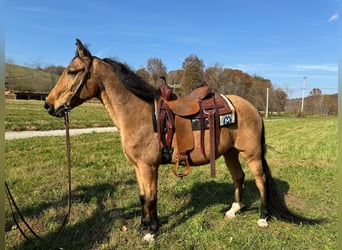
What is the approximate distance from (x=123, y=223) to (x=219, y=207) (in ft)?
5.06

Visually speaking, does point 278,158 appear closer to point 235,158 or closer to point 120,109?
point 235,158

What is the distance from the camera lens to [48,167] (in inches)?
251

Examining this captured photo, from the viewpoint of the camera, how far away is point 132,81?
350 cm

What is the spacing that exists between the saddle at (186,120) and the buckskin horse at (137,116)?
0.05m

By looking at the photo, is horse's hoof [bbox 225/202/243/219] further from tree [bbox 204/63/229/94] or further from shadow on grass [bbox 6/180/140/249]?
tree [bbox 204/63/229/94]

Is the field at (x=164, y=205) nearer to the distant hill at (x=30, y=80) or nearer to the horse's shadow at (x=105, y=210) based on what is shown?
the horse's shadow at (x=105, y=210)

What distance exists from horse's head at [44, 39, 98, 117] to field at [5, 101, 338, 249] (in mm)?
1584

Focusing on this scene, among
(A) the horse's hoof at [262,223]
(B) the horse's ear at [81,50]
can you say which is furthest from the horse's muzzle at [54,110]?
(A) the horse's hoof at [262,223]

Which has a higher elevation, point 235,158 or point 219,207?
point 235,158

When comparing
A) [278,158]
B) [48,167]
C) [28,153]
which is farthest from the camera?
[278,158]

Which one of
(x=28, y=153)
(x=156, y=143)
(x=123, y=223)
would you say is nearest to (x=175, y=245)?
(x=123, y=223)

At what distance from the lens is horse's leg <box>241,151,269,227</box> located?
3.94 metres

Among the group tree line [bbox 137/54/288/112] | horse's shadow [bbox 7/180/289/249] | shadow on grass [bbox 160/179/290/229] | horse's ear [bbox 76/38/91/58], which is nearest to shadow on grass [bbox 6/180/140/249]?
horse's shadow [bbox 7/180/289/249]

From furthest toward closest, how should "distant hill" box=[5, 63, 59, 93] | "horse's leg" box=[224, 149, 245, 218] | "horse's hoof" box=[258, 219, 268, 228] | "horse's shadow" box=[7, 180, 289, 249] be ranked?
"distant hill" box=[5, 63, 59, 93] < "horse's leg" box=[224, 149, 245, 218] < "horse's hoof" box=[258, 219, 268, 228] < "horse's shadow" box=[7, 180, 289, 249]
